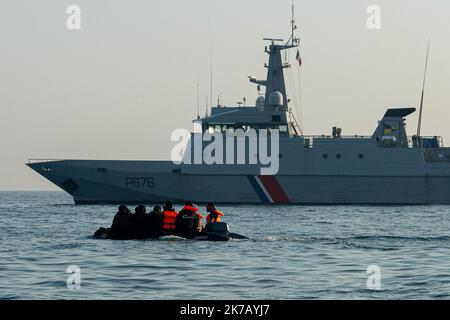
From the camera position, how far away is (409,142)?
57.2 metres

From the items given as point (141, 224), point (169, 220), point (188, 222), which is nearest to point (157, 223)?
point (169, 220)

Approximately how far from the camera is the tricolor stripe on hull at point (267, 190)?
177 feet

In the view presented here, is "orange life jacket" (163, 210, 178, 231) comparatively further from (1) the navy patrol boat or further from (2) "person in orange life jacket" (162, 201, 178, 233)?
(1) the navy patrol boat

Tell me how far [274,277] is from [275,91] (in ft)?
130

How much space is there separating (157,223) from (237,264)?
6514 millimetres

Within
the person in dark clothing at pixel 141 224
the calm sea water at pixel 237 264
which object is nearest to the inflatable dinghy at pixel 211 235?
the person in dark clothing at pixel 141 224

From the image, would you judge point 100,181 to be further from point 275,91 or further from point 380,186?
point 380,186

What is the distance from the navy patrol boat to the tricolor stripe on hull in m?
0.06

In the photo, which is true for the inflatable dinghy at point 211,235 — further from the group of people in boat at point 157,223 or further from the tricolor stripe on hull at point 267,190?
the tricolor stripe on hull at point 267,190

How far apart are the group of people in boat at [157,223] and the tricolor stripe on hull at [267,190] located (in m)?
27.7

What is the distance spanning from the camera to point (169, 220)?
26.2 metres

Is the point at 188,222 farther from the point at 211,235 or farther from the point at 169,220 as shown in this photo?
the point at 211,235

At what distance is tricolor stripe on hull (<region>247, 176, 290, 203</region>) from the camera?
54.0m
